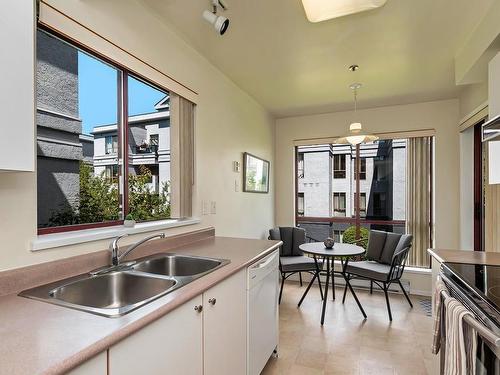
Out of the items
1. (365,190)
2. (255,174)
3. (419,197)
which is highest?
(255,174)

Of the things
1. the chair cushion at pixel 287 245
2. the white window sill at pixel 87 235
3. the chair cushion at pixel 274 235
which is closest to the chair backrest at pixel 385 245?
the chair cushion at pixel 287 245

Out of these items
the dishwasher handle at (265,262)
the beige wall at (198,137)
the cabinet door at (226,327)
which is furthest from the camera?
the dishwasher handle at (265,262)

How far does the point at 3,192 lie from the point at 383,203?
4.29 metres

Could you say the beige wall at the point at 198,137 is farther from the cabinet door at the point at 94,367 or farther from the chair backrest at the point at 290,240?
the cabinet door at the point at 94,367

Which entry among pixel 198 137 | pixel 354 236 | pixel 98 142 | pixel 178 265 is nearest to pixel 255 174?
pixel 198 137

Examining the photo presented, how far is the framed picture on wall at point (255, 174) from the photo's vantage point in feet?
11.2

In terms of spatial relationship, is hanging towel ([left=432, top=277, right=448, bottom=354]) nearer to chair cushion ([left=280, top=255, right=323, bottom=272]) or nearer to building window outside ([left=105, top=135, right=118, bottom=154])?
chair cushion ([left=280, top=255, right=323, bottom=272])

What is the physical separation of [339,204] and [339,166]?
0.60 metres

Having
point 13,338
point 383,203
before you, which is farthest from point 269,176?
point 13,338

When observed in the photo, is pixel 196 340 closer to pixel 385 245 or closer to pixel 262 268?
pixel 262 268

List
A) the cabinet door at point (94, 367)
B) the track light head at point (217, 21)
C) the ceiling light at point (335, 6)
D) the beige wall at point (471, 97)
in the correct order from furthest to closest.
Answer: the beige wall at point (471, 97)
the track light head at point (217, 21)
the ceiling light at point (335, 6)
the cabinet door at point (94, 367)

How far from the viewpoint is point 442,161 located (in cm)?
376

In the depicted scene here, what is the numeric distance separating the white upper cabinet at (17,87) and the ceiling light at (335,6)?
143 cm

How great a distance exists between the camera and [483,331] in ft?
3.29
